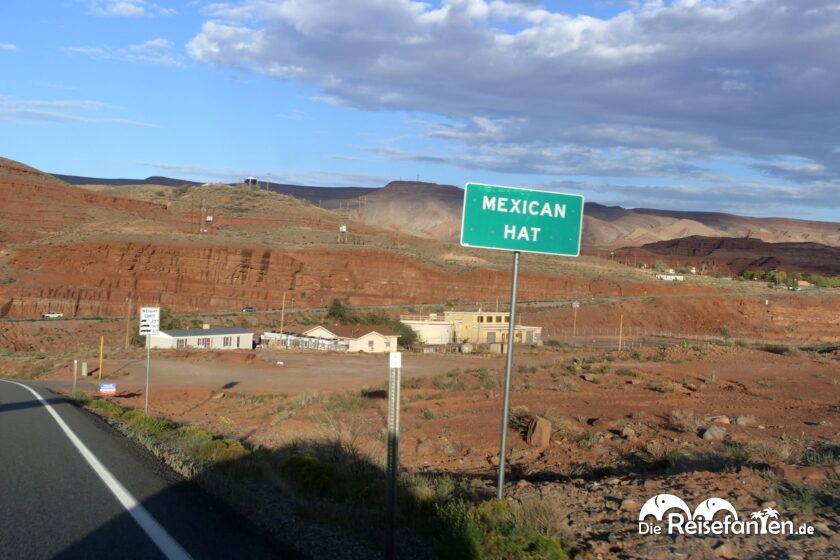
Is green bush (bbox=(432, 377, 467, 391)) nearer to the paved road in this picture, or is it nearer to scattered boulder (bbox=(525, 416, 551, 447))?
scattered boulder (bbox=(525, 416, 551, 447))

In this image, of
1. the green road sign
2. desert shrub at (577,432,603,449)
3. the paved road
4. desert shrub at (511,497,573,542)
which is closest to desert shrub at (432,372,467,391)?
desert shrub at (577,432,603,449)

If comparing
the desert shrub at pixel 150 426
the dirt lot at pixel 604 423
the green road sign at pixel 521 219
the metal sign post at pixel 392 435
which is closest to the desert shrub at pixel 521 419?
the dirt lot at pixel 604 423

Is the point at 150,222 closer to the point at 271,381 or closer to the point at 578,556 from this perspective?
the point at 271,381

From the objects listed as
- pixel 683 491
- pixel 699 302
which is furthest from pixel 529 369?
pixel 699 302

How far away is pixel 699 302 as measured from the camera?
85000 mm

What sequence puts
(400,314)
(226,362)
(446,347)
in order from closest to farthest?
(226,362) < (446,347) < (400,314)

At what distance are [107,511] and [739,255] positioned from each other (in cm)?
18506

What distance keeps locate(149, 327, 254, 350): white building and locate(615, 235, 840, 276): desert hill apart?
10686 centimetres

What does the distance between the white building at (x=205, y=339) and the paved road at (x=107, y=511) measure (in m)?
46.7

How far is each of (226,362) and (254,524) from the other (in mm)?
42438

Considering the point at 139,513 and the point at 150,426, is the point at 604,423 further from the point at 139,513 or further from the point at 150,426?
the point at 139,513

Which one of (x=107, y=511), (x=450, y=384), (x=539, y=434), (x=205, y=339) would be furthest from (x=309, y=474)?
(x=205, y=339)

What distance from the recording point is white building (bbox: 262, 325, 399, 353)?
6144 cm

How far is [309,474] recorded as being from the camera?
10.4 metres
